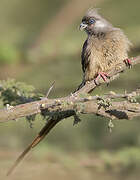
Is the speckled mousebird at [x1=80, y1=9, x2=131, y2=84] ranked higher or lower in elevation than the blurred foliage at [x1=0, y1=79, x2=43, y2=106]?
higher

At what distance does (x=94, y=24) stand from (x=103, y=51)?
438 mm

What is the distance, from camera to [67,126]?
7.22 m

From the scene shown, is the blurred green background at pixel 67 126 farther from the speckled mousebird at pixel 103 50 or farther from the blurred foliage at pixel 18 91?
the blurred foliage at pixel 18 91

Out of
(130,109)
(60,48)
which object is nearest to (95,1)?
(60,48)

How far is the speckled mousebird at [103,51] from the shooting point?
5.14 metres

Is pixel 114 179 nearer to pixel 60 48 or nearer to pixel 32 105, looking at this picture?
pixel 32 105

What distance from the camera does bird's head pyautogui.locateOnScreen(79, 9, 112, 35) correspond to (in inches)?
215

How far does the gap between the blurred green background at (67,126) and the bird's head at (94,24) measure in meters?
0.45

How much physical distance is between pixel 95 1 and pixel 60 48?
9.87ft

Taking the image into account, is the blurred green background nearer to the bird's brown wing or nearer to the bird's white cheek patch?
the bird's white cheek patch

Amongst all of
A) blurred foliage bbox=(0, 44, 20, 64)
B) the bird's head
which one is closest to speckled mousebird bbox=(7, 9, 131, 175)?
the bird's head

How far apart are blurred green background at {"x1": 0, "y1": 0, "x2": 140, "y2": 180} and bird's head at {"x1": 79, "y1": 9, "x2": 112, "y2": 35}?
17.8 inches

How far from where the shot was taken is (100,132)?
6660 mm

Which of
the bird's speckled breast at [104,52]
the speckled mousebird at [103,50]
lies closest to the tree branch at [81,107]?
the speckled mousebird at [103,50]
